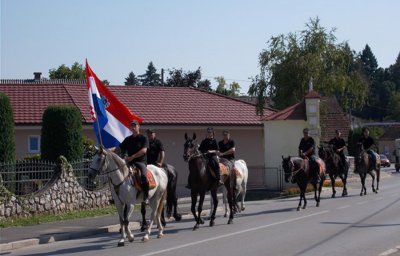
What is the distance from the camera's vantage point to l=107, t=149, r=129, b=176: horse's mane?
15.6m

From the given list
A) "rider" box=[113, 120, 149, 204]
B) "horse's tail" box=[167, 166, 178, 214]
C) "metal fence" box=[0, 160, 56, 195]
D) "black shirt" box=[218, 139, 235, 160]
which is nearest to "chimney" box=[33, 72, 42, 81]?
"metal fence" box=[0, 160, 56, 195]

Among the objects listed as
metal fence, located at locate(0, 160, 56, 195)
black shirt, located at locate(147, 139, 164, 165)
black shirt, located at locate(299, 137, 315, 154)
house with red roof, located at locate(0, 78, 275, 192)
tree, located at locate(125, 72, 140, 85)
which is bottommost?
metal fence, located at locate(0, 160, 56, 195)

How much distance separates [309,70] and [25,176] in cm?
2690

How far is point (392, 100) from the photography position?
140 metres

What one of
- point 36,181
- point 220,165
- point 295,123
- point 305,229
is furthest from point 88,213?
point 295,123

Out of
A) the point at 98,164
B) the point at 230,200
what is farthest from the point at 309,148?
the point at 98,164

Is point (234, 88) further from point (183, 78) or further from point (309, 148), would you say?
point (309, 148)

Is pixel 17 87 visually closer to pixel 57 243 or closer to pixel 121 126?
pixel 121 126

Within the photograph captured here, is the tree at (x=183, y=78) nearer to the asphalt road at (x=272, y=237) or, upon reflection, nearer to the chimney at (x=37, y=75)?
the chimney at (x=37, y=75)

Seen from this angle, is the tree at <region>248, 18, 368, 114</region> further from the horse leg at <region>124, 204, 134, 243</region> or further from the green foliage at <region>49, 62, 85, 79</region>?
the green foliage at <region>49, 62, 85, 79</region>

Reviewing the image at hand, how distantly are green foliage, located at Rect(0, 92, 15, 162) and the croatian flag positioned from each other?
3026 millimetres

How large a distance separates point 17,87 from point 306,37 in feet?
61.1

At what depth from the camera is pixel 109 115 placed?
21.1 m

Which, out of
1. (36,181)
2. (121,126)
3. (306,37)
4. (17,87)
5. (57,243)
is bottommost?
(57,243)
